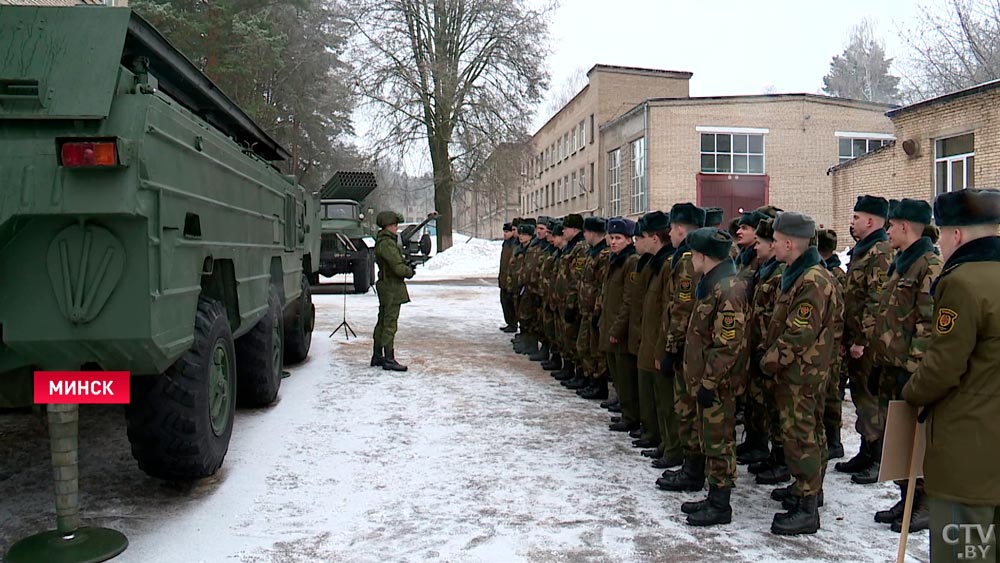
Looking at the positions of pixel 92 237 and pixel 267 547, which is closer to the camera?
pixel 92 237

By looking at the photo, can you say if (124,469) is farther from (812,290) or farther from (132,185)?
(812,290)

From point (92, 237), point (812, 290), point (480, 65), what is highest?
point (480, 65)

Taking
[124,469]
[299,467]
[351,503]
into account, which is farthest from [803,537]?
[124,469]

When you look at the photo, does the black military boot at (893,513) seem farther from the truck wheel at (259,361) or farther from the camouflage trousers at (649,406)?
the truck wheel at (259,361)

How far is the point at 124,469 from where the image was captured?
4.96m

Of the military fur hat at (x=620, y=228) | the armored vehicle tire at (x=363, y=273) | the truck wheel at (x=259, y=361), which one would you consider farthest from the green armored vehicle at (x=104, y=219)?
the armored vehicle tire at (x=363, y=273)

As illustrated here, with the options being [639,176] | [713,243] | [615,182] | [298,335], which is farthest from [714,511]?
[615,182]

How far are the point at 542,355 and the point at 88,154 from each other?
684 cm

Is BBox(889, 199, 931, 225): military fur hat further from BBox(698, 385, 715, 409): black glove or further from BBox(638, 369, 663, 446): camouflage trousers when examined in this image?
BBox(638, 369, 663, 446): camouflage trousers

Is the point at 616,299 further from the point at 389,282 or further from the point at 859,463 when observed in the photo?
the point at 389,282

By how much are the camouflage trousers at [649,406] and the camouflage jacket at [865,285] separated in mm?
1399

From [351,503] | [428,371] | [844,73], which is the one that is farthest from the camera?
[844,73]

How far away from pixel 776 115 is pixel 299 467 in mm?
27641

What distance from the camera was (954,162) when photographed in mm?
16078
